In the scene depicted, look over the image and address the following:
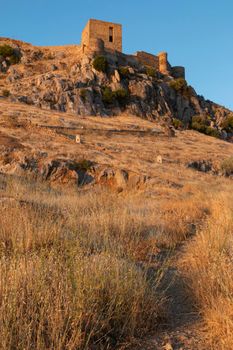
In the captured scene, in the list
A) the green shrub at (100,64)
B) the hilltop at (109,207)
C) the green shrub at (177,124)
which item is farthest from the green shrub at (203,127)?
the green shrub at (100,64)

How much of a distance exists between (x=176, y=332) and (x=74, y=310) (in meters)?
1.08

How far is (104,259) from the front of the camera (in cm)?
365

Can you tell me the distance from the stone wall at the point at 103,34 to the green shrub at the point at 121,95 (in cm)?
955

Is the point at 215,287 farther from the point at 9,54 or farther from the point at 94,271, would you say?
the point at 9,54

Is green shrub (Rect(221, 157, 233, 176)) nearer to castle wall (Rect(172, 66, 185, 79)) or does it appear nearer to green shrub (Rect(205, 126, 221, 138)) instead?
green shrub (Rect(205, 126, 221, 138))

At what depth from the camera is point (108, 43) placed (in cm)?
4650

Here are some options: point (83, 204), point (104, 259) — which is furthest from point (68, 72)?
point (104, 259)

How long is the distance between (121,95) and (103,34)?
1269 cm

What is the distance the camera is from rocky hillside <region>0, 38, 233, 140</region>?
113ft

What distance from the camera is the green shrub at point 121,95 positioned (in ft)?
126

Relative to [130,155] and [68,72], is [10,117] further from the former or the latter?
[68,72]

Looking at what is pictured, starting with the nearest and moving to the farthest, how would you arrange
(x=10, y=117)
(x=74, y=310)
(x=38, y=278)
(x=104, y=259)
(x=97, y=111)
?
(x=74, y=310) → (x=38, y=278) → (x=104, y=259) → (x=10, y=117) → (x=97, y=111)

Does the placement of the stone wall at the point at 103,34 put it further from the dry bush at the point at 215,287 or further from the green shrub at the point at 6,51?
the dry bush at the point at 215,287

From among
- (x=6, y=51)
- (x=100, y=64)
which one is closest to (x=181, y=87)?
(x=100, y=64)
